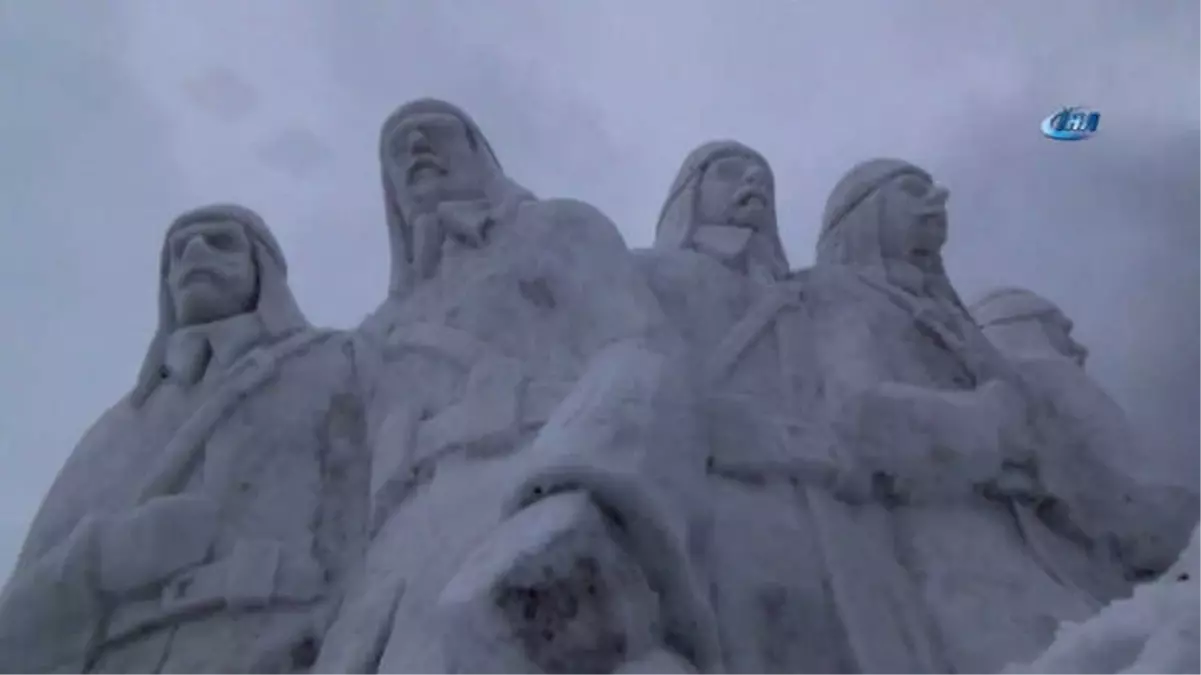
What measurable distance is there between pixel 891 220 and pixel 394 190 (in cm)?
239

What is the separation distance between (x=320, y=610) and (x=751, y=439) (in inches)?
66.2

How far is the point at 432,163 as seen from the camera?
6.61 m

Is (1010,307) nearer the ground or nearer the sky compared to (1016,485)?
nearer the sky

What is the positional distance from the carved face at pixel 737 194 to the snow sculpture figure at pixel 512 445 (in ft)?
2.92

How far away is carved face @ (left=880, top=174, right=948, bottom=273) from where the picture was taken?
6.93 meters

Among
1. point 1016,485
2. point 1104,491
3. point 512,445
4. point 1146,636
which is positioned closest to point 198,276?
point 512,445

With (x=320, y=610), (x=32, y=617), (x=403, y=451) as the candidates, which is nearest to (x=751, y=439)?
(x=403, y=451)

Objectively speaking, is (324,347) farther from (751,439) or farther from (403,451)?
(751,439)

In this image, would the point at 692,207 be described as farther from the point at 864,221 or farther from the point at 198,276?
the point at 198,276

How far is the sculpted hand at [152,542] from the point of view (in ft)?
17.1

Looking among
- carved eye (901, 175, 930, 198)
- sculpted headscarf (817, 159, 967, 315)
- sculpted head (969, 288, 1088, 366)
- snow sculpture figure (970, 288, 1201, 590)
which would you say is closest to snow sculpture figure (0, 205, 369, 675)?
sculpted headscarf (817, 159, 967, 315)

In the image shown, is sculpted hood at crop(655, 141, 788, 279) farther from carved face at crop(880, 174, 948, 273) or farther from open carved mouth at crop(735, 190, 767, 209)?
carved face at crop(880, 174, 948, 273)

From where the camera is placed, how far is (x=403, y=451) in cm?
523

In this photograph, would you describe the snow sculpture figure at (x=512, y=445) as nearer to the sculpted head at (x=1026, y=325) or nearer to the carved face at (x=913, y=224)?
the carved face at (x=913, y=224)
